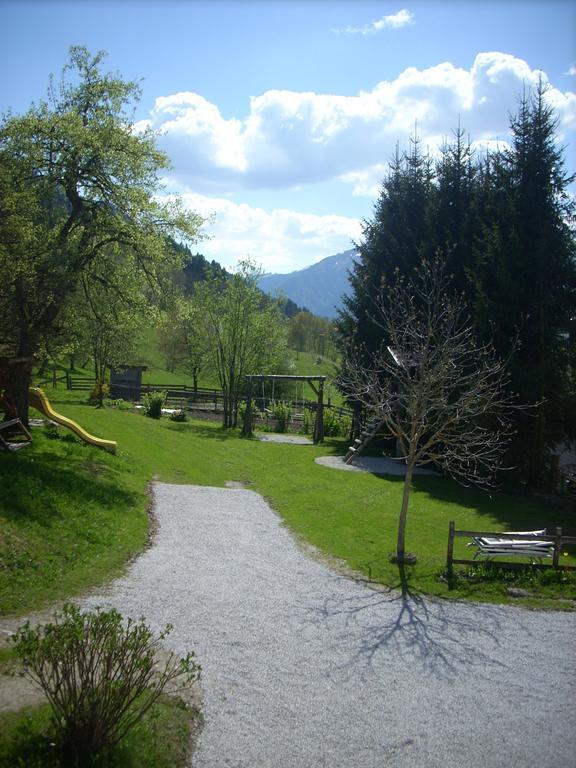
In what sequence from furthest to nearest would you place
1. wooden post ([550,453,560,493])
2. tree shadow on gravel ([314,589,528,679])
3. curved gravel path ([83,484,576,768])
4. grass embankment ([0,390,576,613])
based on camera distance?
wooden post ([550,453,560,493])
grass embankment ([0,390,576,613])
tree shadow on gravel ([314,589,528,679])
curved gravel path ([83,484,576,768])

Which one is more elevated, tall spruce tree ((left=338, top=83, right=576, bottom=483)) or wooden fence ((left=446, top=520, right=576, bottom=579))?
tall spruce tree ((left=338, top=83, right=576, bottom=483))

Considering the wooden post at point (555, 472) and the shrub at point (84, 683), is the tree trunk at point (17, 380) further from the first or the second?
the wooden post at point (555, 472)

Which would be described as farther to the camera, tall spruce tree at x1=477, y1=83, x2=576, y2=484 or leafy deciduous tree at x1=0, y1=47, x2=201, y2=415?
tall spruce tree at x1=477, y1=83, x2=576, y2=484

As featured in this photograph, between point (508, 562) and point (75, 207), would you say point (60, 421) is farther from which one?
point (508, 562)

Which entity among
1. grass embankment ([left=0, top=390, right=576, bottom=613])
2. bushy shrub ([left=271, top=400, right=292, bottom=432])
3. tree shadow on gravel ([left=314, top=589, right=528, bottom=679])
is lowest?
tree shadow on gravel ([left=314, top=589, right=528, bottom=679])

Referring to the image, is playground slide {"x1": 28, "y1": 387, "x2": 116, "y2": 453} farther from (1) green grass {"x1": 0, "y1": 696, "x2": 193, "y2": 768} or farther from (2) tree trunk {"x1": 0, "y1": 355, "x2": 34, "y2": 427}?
(1) green grass {"x1": 0, "y1": 696, "x2": 193, "y2": 768}

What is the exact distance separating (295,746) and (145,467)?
1457cm

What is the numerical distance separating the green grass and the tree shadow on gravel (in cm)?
278

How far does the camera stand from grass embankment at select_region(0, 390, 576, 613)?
10.9 meters

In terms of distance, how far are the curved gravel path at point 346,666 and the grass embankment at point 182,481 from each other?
0.96m

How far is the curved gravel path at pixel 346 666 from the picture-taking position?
21.8 ft

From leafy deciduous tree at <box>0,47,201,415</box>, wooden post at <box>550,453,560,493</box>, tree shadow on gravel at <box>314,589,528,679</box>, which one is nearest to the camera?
tree shadow on gravel at <box>314,589,528,679</box>

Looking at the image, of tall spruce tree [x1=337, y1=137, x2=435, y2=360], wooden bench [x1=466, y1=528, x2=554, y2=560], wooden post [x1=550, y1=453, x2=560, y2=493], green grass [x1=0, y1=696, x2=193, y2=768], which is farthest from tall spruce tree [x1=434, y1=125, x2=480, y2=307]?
green grass [x1=0, y1=696, x2=193, y2=768]

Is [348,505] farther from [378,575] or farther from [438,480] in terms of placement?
[438,480]
